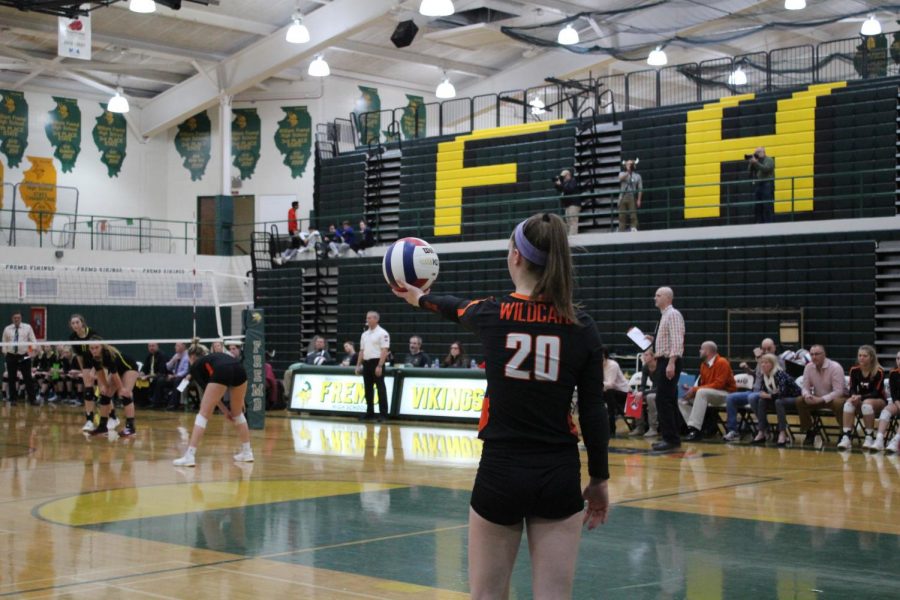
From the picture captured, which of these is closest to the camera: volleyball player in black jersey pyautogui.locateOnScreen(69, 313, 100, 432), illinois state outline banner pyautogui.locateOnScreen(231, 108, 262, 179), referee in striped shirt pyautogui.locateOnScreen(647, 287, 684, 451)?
referee in striped shirt pyautogui.locateOnScreen(647, 287, 684, 451)

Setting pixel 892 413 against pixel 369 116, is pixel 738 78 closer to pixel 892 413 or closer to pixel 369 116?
pixel 892 413

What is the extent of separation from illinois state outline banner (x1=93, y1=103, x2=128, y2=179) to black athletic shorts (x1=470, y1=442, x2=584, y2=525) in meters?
32.9

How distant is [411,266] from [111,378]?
38.9ft

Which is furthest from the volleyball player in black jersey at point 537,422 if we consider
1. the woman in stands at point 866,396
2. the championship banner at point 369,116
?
the championship banner at point 369,116

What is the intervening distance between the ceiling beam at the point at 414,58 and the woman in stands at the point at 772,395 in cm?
1919

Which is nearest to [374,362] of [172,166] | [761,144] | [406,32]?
[761,144]

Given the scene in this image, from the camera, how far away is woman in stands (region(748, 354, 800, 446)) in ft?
46.6

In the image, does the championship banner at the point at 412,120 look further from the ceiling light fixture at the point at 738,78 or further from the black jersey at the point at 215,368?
the black jersey at the point at 215,368

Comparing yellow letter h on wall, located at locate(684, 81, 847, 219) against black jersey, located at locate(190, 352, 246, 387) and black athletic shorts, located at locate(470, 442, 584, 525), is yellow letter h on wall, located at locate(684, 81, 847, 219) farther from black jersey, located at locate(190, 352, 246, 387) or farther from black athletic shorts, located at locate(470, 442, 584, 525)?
black athletic shorts, located at locate(470, 442, 584, 525)

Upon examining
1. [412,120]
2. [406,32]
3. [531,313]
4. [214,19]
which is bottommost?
[531,313]

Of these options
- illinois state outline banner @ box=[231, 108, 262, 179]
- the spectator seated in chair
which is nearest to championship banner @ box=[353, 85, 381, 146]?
illinois state outline banner @ box=[231, 108, 262, 179]

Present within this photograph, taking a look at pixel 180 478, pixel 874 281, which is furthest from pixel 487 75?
pixel 180 478

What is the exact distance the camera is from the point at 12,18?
27250 millimetres

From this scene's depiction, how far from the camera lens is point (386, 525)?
7.73 m
